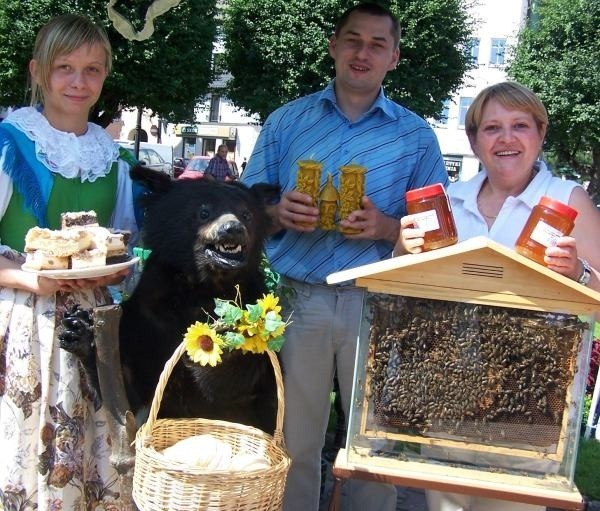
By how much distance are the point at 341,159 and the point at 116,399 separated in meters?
1.52

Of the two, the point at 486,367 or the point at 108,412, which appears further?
the point at 108,412

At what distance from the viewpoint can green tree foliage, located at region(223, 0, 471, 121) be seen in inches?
669

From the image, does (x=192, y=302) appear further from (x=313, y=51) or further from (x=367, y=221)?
(x=313, y=51)

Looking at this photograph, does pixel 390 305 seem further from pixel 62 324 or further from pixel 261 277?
pixel 62 324

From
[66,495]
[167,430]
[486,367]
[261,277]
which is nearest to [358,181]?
[261,277]

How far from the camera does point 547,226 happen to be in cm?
188

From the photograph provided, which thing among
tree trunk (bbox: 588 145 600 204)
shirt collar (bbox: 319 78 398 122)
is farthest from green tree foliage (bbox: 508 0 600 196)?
shirt collar (bbox: 319 78 398 122)

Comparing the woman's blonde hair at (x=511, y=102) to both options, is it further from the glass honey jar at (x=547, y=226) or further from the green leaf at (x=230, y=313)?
the green leaf at (x=230, y=313)

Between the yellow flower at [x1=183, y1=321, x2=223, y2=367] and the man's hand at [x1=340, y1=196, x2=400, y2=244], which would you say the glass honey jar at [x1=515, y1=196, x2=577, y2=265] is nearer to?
the man's hand at [x1=340, y1=196, x2=400, y2=244]

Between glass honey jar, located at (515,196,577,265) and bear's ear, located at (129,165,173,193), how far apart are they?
57.5 inches

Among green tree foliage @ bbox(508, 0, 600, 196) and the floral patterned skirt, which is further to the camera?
green tree foliage @ bbox(508, 0, 600, 196)

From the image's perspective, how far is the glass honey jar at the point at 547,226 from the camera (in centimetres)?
187

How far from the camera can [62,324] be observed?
2.21 meters

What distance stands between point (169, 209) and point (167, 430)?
0.90 meters
